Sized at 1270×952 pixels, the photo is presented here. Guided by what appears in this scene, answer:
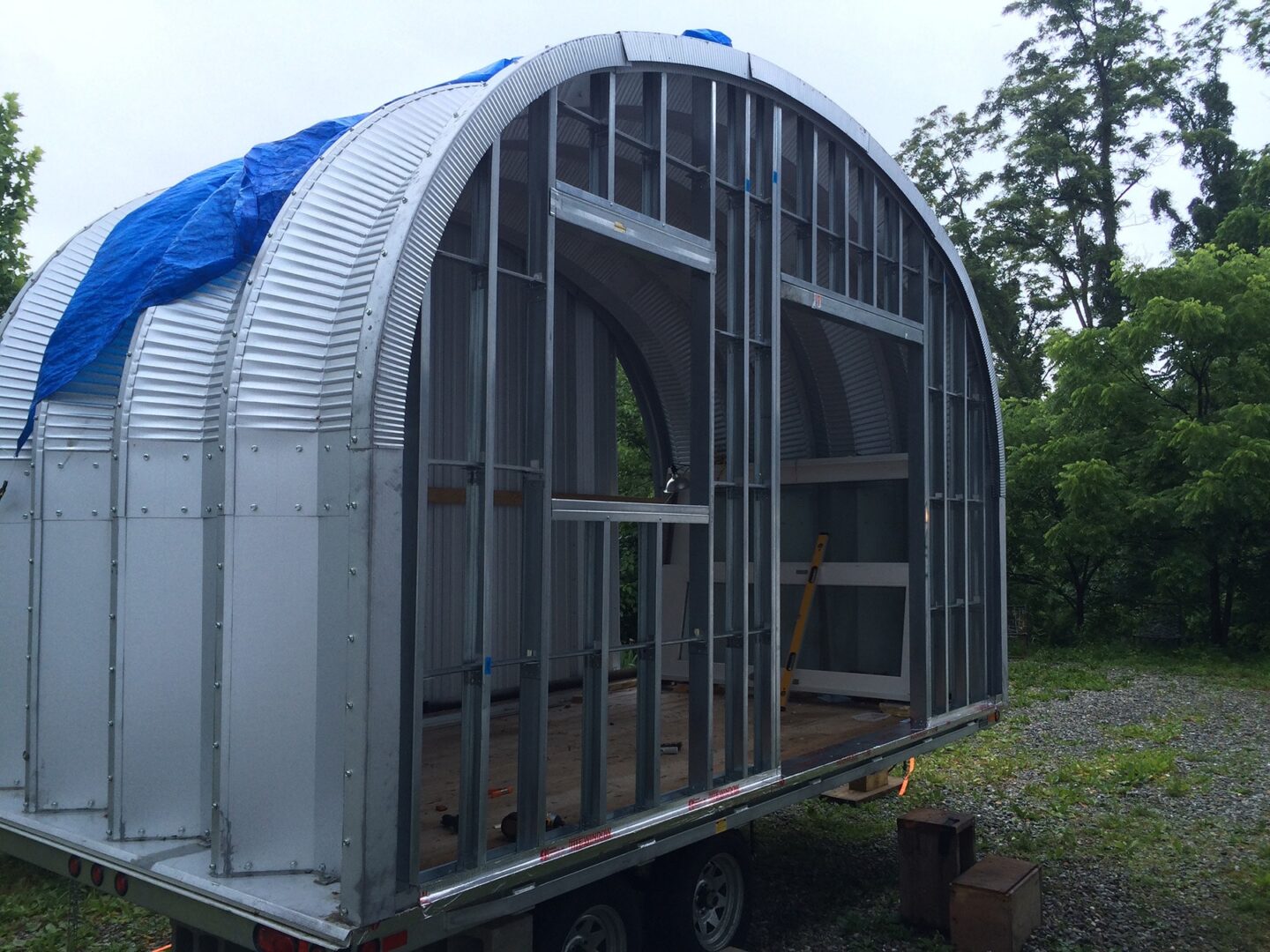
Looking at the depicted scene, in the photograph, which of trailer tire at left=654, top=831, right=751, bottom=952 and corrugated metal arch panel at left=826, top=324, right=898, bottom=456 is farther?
corrugated metal arch panel at left=826, top=324, right=898, bottom=456

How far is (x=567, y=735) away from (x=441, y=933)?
10.9ft

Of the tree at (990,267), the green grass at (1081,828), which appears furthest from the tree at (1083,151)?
the green grass at (1081,828)

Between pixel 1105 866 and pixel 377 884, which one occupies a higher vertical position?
pixel 377 884

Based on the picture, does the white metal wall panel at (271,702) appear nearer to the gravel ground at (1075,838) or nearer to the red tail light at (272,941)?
the red tail light at (272,941)

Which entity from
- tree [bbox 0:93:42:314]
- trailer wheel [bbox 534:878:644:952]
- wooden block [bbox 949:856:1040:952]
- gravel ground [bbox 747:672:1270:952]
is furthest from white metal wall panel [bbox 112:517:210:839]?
tree [bbox 0:93:42:314]

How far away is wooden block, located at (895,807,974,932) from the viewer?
276 inches

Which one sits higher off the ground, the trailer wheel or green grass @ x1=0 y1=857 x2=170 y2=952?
the trailer wheel

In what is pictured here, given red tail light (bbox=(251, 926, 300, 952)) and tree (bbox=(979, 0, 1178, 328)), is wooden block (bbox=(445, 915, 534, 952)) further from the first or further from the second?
tree (bbox=(979, 0, 1178, 328))

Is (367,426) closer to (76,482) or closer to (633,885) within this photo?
(76,482)

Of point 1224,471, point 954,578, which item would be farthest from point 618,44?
point 1224,471

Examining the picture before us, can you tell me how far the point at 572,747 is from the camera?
6.80 meters

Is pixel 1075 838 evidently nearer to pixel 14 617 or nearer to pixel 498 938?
pixel 498 938

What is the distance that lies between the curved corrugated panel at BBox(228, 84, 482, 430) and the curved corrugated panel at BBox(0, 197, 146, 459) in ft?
6.16

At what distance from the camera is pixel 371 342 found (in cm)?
382
